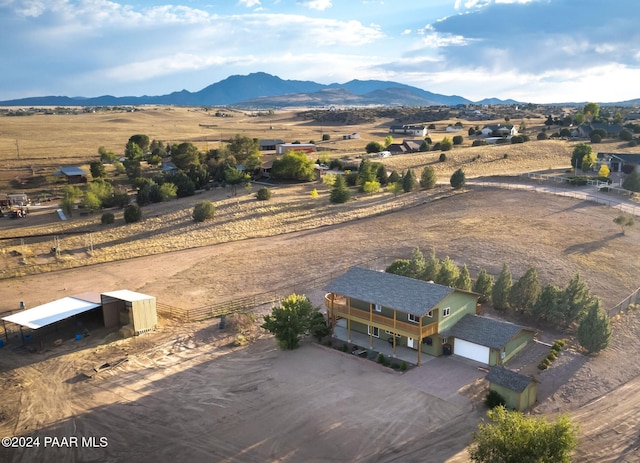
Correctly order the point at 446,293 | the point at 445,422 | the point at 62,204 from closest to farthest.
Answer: the point at 445,422 → the point at 446,293 → the point at 62,204

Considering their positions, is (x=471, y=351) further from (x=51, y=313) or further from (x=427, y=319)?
(x=51, y=313)

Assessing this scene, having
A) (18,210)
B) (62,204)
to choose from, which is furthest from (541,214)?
(18,210)

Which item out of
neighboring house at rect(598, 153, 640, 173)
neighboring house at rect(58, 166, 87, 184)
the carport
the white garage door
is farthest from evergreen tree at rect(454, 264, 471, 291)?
neighboring house at rect(58, 166, 87, 184)

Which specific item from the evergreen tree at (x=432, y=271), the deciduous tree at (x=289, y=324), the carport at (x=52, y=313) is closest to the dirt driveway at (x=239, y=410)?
the deciduous tree at (x=289, y=324)

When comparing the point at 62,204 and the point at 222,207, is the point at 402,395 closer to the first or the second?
the point at 222,207

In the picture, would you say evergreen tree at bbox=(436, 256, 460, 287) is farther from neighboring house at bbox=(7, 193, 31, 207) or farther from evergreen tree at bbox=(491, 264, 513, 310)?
neighboring house at bbox=(7, 193, 31, 207)

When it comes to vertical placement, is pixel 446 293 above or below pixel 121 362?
above

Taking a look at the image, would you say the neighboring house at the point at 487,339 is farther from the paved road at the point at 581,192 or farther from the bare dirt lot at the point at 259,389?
the paved road at the point at 581,192
